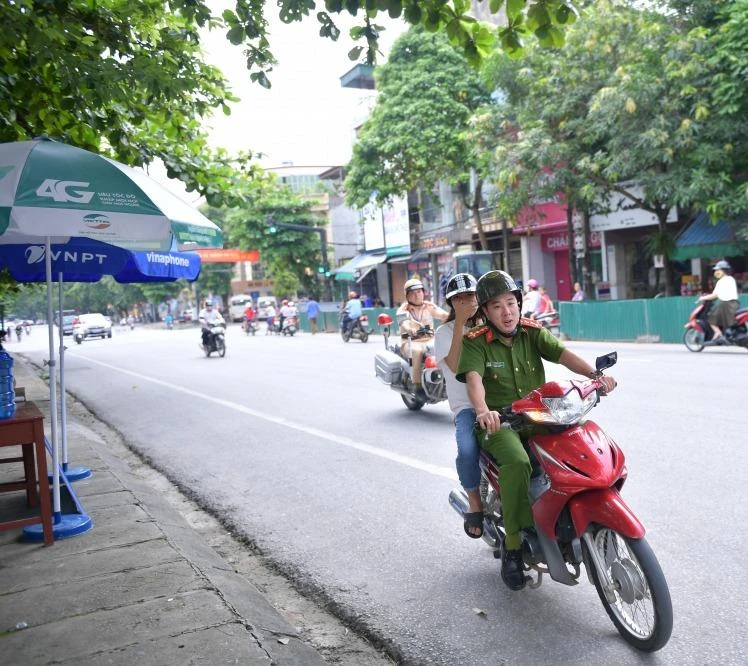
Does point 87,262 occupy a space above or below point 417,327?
above

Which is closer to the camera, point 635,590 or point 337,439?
point 635,590

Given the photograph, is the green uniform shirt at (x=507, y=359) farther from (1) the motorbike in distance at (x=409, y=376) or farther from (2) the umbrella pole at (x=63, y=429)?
(1) the motorbike in distance at (x=409, y=376)

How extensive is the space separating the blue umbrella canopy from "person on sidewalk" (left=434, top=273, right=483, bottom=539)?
253 cm

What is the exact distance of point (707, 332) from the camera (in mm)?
14453

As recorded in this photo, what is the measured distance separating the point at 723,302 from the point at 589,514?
12410 mm

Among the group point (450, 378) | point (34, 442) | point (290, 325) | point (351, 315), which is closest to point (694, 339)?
point (450, 378)

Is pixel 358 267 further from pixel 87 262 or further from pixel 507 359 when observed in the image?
pixel 507 359

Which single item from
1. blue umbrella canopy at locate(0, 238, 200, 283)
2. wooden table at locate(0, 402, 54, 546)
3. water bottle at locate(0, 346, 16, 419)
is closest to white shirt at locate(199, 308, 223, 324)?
blue umbrella canopy at locate(0, 238, 200, 283)

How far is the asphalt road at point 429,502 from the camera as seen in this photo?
11.2ft

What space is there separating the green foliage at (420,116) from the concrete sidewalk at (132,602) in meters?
22.8

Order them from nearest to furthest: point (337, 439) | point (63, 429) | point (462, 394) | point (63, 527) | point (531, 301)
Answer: point (462, 394) → point (63, 527) → point (63, 429) → point (337, 439) → point (531, 301)

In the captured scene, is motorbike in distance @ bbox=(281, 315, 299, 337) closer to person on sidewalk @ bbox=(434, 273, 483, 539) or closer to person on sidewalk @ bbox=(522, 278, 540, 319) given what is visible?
person on sidewalk @ bbox=(522, 278, 540, 319)

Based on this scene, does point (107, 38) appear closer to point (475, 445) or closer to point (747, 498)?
point (475, 445)

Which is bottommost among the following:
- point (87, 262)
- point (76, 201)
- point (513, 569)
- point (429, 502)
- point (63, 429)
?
point (429, 502)
